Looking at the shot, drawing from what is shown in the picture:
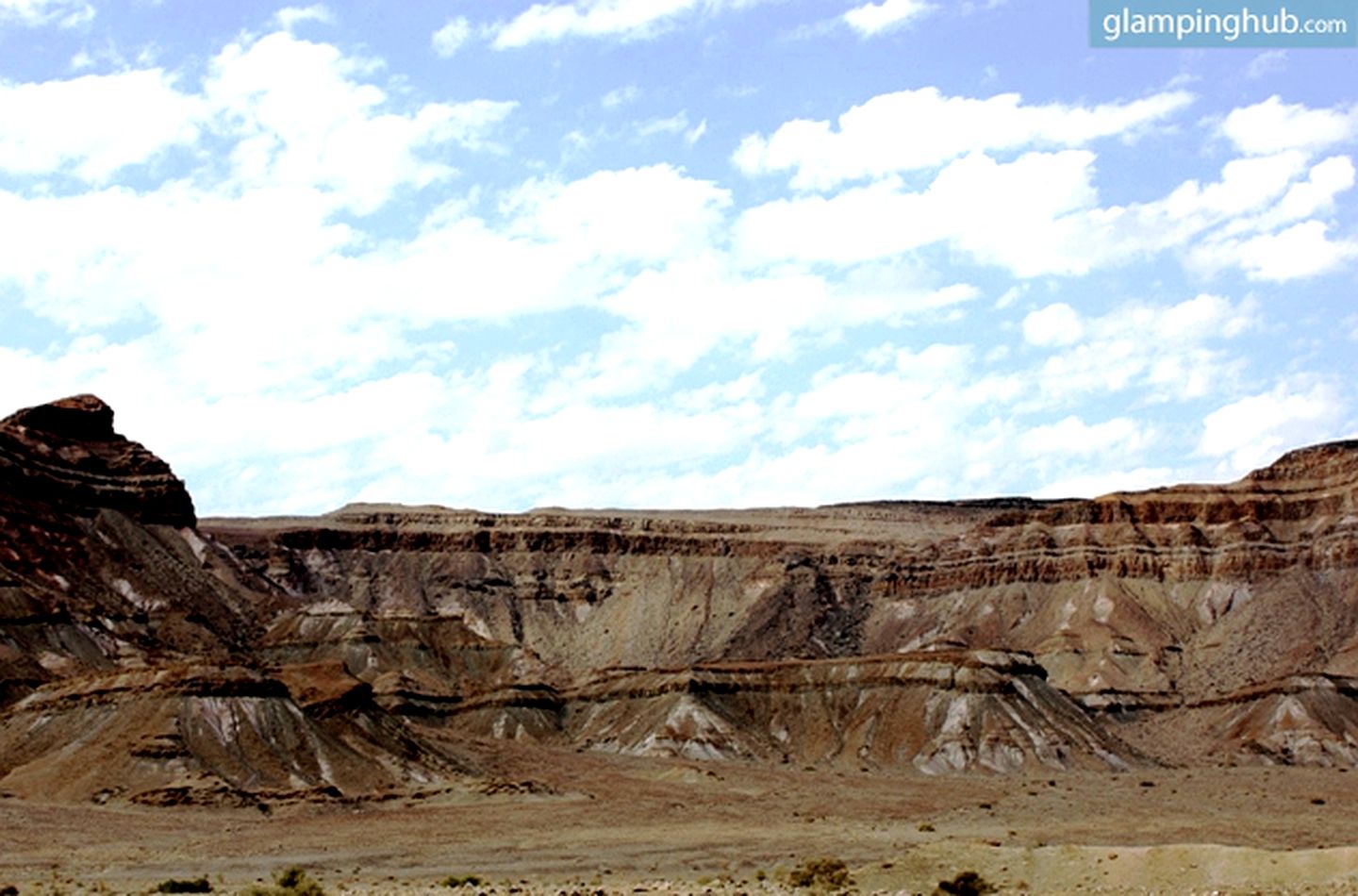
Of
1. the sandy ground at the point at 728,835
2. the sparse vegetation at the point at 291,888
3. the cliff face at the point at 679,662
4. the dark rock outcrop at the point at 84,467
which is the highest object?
the dark rock outcrop at the point at 84,467

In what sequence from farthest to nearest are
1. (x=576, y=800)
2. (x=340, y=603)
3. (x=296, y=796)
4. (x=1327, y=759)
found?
(x=340, y=603), (x=1327, y=759), (x=576, y=800), (x=296, y=796)

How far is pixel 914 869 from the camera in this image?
2064 inches

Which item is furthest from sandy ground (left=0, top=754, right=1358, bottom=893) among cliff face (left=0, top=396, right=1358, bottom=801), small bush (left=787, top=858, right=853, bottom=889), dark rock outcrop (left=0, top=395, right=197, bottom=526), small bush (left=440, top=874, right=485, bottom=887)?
dark rock outcrop (left=0, top=395, right=197, bottom=526)

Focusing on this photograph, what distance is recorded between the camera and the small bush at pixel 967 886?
4897 cm

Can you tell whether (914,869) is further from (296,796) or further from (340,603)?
(340,603)

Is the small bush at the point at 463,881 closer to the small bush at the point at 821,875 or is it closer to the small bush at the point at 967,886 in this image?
the small bush at the point at 821,875

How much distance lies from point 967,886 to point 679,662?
144 m

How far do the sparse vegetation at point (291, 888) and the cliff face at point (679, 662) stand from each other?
37919mm

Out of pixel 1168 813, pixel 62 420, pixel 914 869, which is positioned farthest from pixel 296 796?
pixel 62 420

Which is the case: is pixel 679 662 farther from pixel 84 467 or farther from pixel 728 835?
pixel 728 835

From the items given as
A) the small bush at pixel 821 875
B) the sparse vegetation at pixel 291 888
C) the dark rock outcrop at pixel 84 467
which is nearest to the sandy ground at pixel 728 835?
the small bush at pixel 821 875

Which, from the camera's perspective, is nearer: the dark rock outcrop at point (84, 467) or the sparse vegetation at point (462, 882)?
the sparse vegetation at point (462, 882)

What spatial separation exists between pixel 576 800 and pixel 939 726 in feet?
121

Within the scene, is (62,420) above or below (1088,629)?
above
